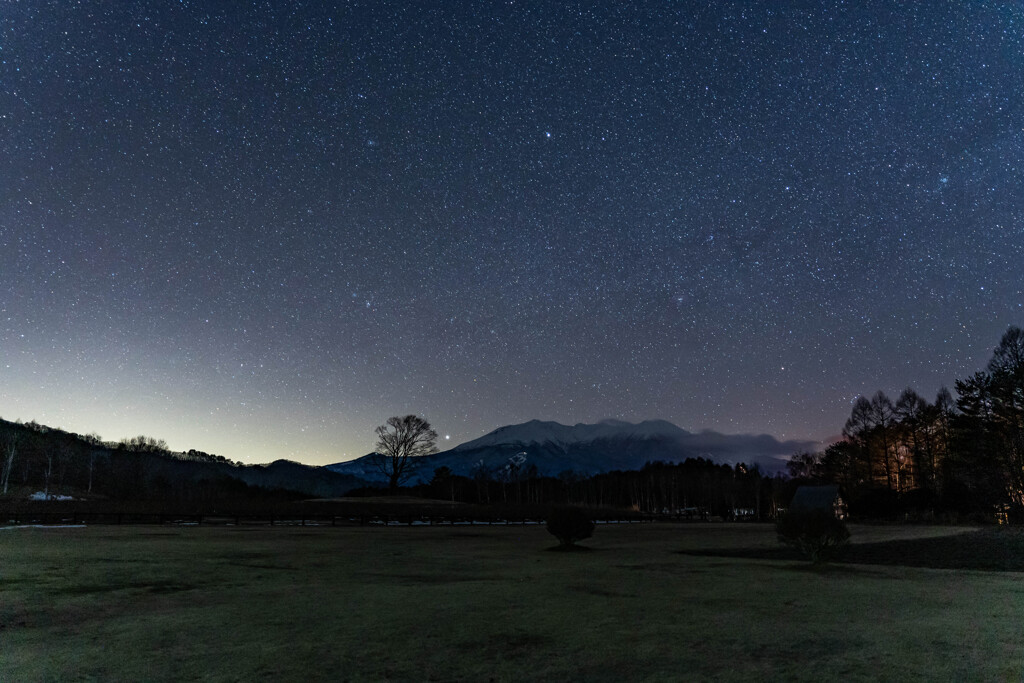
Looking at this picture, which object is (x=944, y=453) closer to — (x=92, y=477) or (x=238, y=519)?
(x=238, y=519)

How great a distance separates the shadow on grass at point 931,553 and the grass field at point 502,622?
2.28 m

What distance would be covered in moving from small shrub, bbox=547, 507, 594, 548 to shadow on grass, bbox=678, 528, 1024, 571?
482cm

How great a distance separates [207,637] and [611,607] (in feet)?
26.3

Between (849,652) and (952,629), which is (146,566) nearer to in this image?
(849,652)

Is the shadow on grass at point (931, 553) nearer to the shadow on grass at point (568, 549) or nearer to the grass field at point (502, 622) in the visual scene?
the grass field at point (502, 622)

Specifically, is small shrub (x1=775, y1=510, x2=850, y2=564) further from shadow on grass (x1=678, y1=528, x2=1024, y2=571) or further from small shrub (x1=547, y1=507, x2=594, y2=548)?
small shrub (x1=547, y1=507, x2=594, y2=548)

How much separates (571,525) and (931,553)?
15679 mm

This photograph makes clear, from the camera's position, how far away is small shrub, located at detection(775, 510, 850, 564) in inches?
931

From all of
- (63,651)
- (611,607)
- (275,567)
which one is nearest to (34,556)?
(275,567)

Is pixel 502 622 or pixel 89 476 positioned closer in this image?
pixel 502 622

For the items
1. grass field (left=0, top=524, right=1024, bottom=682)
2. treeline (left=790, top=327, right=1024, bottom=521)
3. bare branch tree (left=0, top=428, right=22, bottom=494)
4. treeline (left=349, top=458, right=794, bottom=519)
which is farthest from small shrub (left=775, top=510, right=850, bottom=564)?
bare branch tree (left=0, top=428, right=22, bottom=494)

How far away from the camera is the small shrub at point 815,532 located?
2366cm

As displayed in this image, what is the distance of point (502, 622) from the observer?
1209 cm

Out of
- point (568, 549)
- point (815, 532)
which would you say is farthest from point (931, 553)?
point (568, 549)
